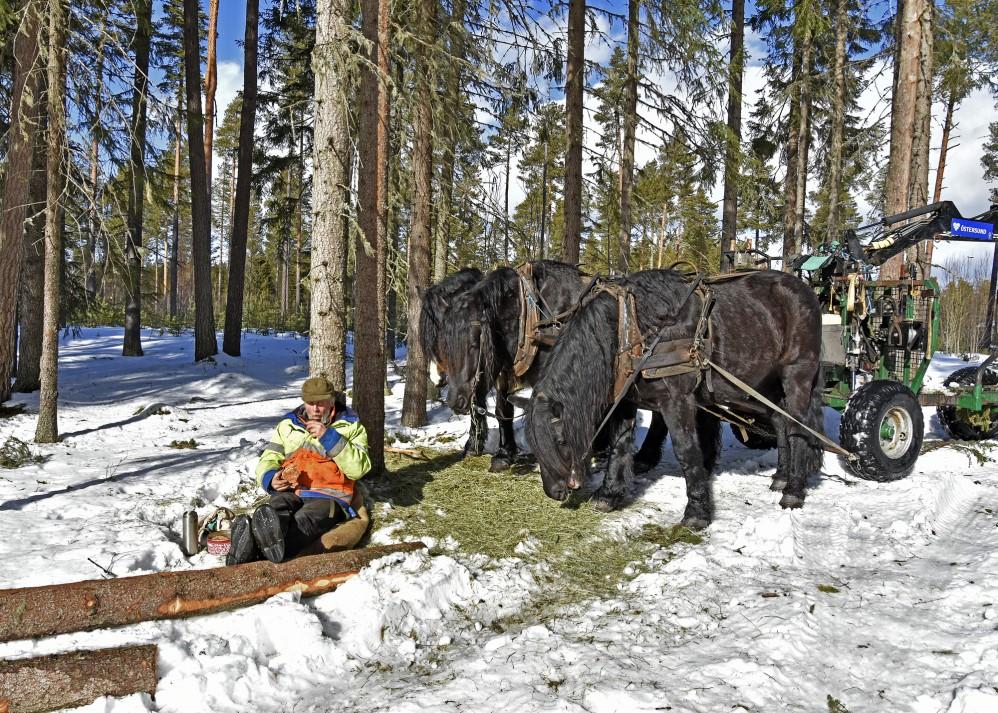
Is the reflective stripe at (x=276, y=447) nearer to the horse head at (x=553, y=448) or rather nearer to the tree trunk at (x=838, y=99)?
the horse head at (x=553, y=448)

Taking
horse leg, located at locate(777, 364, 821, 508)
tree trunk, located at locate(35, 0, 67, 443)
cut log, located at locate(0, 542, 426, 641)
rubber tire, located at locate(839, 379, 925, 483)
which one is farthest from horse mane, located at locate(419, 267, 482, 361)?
tree trunk, located at locate(35, 0, 67, 443)

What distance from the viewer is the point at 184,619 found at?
10.7 ft

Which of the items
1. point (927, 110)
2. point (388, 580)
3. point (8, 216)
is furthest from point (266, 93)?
point (388, 580)

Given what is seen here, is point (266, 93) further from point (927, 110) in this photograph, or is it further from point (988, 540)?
point (988, 540)

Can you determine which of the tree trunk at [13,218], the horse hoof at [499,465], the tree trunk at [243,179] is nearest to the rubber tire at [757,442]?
the horse hoof at [499,465]

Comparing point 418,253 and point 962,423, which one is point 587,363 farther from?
point 962,423

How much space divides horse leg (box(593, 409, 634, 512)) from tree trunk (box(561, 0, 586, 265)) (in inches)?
159

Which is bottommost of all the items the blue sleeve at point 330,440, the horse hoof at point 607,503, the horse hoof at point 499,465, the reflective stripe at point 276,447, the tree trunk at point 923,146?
the horse hoof at point 607,503

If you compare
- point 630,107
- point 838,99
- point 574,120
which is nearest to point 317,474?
point 574,120

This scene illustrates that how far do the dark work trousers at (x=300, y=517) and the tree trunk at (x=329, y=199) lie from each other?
152 cm

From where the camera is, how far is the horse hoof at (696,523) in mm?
4953

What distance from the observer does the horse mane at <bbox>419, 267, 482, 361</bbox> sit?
546 cm

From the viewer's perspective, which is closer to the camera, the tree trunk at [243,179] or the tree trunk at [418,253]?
the tree trunk at [418,253]

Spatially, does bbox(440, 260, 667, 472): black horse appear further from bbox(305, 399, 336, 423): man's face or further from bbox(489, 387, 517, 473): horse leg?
bbox(305, 399, 336, 423): man's face
